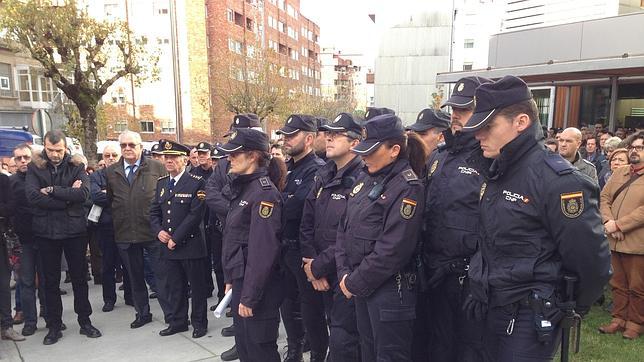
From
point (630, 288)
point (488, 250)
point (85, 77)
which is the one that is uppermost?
point (85, 77)

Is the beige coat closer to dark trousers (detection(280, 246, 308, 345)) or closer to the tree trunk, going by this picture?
dark trousers (detection(280, 246, 308, 345))

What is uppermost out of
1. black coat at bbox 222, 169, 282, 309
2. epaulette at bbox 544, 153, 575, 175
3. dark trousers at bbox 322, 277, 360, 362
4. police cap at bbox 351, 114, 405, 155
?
police cap at bbox 351, 114, 405, 155

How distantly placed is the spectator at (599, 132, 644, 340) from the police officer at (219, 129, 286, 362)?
10.9ft

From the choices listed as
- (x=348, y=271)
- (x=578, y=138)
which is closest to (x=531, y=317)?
(x=348, y=271)

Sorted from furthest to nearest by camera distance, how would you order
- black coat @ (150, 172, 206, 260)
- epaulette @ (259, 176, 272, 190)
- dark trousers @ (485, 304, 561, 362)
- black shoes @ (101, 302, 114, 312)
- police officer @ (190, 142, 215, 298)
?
police officer @ (190, 142, 215, 298) → black shoes @ (101, 302, 114, 312) → black coat @ (150, 172, 206, 260) → epaulette @ (259, 176, 272, 190) → dark trousers @ (485, 304, 561, 362)

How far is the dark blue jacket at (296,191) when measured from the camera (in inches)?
155

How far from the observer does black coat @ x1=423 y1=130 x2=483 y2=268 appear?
2.82 meters

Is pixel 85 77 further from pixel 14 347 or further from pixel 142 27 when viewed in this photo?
pixel 142 27

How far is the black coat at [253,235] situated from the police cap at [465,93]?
56.6 inches

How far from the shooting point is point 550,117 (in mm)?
15648

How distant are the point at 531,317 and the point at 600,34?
13.0 metres

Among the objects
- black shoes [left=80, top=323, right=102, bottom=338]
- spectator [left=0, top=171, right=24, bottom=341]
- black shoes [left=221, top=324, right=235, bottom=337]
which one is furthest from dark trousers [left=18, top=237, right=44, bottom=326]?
black shoes [left=221, top=324, right=235, bottom=337]

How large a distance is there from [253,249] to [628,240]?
3.63 m

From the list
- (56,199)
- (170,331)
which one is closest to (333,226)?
(170,331)
